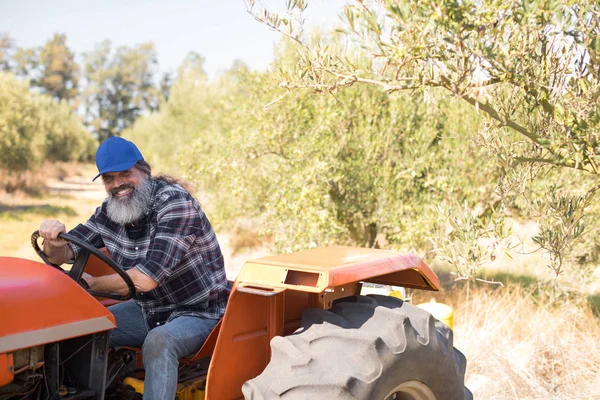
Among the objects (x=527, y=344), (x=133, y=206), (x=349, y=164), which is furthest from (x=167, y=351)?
(x=349, y=164)

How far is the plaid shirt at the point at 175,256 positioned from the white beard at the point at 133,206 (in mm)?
39

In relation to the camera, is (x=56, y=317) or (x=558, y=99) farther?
(x=558, y=99)

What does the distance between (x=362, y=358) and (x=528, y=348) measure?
3.11 metres

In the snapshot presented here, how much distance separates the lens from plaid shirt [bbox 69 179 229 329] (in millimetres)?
2896

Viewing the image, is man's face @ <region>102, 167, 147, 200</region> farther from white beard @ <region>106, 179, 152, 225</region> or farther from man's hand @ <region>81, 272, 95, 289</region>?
man's hand @ <region>81, 272, 95, 289</region>

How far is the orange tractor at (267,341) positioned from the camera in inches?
92.4

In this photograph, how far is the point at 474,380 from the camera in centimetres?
459

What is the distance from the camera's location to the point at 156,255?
2.85 metres

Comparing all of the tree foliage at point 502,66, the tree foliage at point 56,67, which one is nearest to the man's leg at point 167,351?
the tree foliage at point 502,66

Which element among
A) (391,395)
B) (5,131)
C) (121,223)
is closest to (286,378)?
(391,395)

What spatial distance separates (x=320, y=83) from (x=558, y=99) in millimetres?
1188

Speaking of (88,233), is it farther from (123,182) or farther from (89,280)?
(89,280)

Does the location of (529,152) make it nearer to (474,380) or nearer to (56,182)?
(474,380)

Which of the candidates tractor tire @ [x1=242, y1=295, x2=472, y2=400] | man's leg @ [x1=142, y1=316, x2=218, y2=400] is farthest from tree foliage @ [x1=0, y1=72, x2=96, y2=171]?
tractor tire @ [x1=242, y1=295, x2=472, y2=400]
